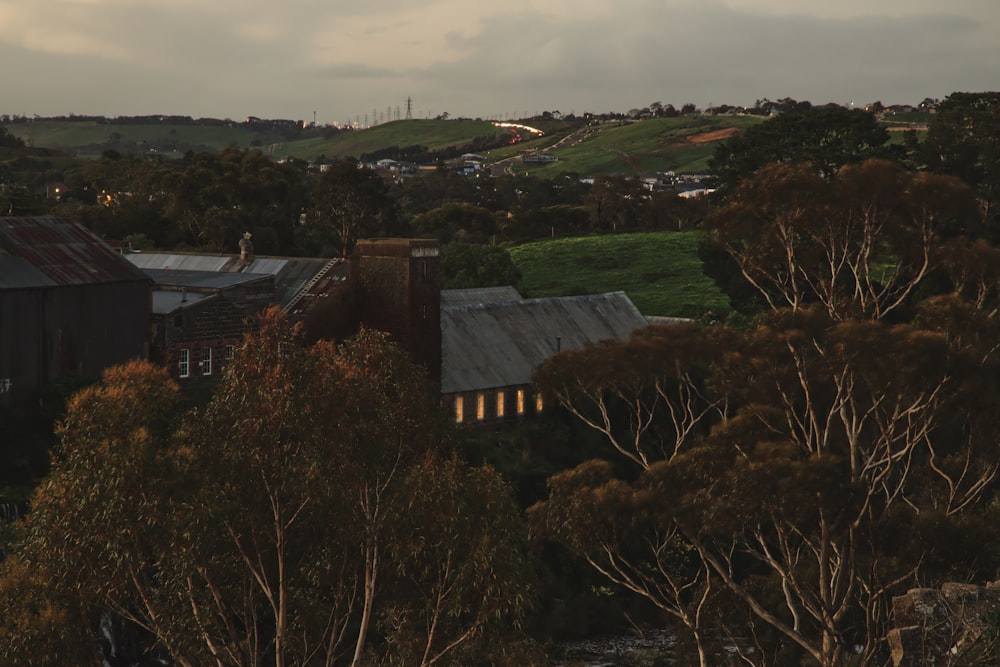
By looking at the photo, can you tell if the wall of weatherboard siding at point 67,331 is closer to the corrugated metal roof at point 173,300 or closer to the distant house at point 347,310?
the corrugated metal roof at point 173,300

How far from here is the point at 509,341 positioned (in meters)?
64.8

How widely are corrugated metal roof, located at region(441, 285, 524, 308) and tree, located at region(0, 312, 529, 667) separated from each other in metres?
46.4

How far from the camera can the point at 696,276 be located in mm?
104938

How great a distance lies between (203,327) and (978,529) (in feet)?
114

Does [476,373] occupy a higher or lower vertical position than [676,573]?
higher

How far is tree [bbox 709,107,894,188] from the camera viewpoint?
85812 mm

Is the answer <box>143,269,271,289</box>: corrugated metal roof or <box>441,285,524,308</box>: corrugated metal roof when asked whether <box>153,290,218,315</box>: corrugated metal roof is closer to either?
<box>143,269,271,289</box>: corrugated metal roof

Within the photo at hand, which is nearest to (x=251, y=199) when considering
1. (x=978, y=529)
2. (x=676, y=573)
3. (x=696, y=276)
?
(x=696, y=276)

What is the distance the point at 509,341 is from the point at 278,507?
39.0 meters

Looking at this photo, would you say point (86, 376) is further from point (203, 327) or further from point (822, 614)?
point (822, 614)

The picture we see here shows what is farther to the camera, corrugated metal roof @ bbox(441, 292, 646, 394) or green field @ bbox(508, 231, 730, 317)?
green field @ bbox(508, 231, 730, 317)

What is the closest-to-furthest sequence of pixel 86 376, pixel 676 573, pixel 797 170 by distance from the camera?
pixel 797 170, pixel 676 573, pixel 86 376

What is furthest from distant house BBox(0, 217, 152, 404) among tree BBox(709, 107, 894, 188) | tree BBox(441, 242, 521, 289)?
tree BBox(709, 107, 894, 188)

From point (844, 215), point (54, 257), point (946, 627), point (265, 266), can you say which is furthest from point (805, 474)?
point (265, 266)
